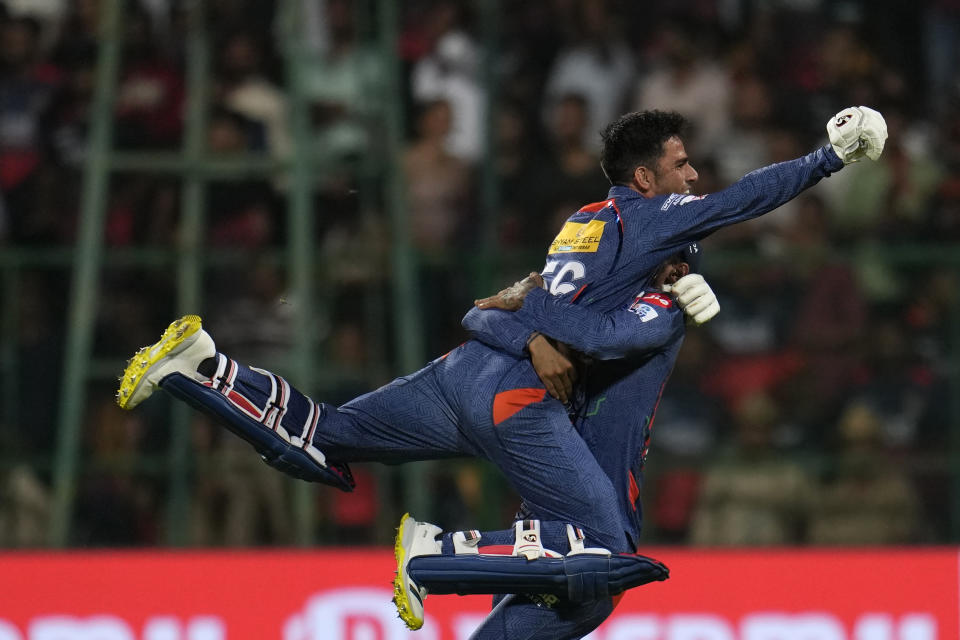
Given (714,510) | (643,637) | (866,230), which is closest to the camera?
(643,637)

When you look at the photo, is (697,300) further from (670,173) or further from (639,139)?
(639,139)

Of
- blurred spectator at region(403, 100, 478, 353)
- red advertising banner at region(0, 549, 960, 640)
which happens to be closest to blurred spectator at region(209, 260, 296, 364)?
blurred spectator at region(403, 100, 478, 353)

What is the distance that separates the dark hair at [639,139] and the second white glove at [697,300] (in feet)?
1.38

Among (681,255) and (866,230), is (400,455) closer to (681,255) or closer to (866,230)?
(681,255)

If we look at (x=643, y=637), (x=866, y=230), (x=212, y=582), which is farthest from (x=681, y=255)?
(x=866, y=230)

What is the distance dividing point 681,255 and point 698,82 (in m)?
4.25

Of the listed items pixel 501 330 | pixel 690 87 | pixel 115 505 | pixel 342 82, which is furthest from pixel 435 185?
pixel 501 330

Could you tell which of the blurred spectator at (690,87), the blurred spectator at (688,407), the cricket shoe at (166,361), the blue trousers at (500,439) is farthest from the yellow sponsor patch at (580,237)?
the blurred spectator at (690,87)

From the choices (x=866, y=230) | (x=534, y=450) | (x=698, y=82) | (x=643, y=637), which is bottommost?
(x=643, y=637)

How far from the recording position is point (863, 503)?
8117mm

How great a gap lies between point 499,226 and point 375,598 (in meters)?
2.48

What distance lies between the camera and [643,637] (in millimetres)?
6977

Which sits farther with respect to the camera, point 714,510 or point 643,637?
point 714,510

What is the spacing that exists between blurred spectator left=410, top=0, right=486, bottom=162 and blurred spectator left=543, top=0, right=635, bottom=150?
0.44 m
